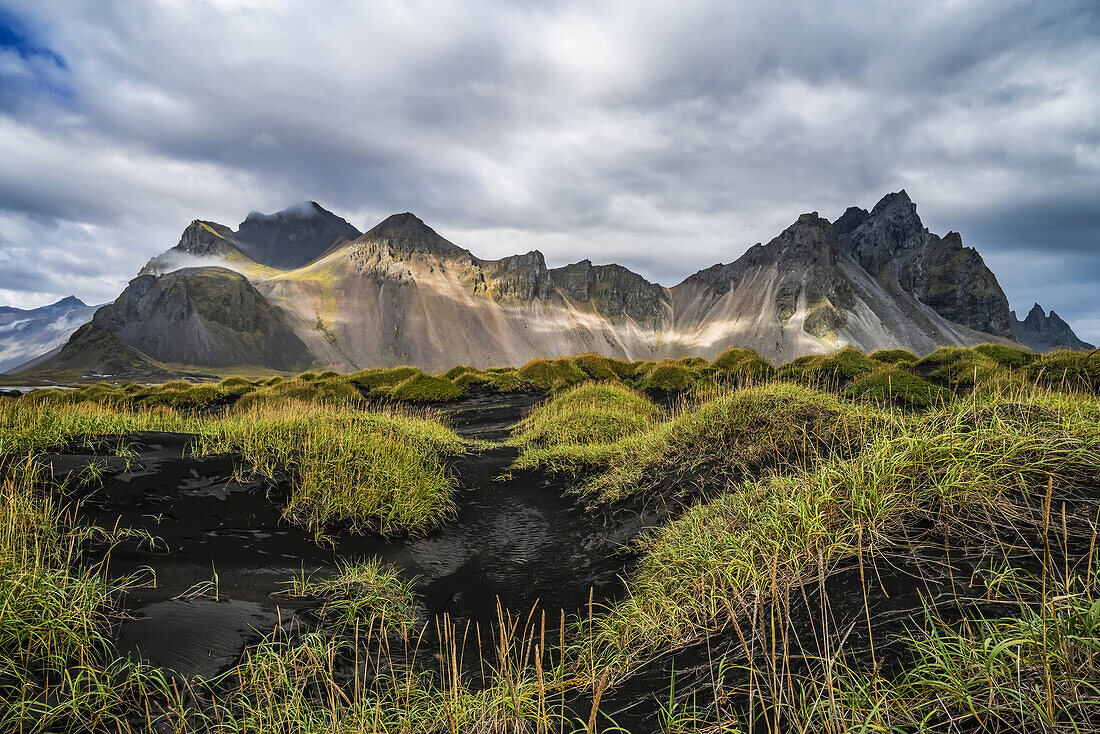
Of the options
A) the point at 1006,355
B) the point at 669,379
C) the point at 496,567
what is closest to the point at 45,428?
the point at 496,567

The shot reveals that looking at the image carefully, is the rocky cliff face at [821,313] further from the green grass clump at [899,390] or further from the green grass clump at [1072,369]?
the green grass clump at [899,390]

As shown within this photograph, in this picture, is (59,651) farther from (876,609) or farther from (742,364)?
(742,364)

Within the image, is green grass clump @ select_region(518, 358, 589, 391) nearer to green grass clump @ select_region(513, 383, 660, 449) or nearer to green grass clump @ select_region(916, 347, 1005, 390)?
green grass clump @ select_region(513, 383, 660, 449)

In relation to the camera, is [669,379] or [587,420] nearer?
[587,420]

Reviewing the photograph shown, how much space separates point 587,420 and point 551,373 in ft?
52.1

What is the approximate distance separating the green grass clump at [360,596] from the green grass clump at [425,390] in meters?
21.3

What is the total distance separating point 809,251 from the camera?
7431 inches

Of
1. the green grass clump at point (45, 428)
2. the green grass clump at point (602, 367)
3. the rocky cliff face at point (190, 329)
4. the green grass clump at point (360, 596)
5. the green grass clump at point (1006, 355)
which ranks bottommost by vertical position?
the green grass clump at point (360, 596)

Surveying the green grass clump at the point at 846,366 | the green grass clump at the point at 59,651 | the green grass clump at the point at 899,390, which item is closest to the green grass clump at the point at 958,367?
the green grass clump at the point at 899,390

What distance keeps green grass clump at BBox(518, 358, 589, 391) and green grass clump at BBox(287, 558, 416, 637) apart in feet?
76.0

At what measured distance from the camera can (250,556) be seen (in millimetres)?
5762

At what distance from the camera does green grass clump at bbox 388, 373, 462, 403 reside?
26.7 m

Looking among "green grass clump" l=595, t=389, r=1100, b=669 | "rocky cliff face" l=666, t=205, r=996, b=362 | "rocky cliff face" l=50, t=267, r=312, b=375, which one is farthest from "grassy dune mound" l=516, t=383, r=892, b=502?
"rocky cliff face" l=50, t=267, r=312, b=375

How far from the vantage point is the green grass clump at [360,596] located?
4.74m
